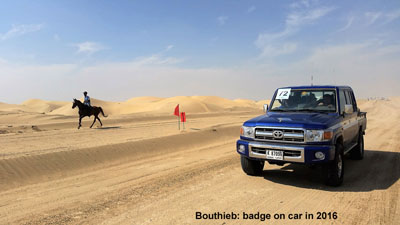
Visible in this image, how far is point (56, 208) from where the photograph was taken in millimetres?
5391

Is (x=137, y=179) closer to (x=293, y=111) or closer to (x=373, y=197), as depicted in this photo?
(x=293, y=111)

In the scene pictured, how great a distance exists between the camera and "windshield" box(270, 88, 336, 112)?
730 centimetres

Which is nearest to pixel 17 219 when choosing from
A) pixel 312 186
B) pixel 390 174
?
pixel 312 186

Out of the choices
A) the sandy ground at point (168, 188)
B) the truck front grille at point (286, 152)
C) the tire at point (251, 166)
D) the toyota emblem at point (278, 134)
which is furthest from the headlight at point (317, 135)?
the tire at point (251, 166)

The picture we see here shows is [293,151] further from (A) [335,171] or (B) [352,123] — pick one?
(B) [352,123]

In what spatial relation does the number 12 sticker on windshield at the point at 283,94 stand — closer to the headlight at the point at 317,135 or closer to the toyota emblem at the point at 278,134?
the toyota emblem at the point at 278,134

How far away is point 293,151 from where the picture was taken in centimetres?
605

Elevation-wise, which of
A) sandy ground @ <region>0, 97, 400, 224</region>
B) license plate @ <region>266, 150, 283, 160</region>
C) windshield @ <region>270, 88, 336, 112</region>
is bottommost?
sandy ground @ <region>0, 97, 400, 224</region>

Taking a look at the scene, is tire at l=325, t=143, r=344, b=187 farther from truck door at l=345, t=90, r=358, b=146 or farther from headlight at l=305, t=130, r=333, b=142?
truck door at l=345, t=90, r=358, b=146

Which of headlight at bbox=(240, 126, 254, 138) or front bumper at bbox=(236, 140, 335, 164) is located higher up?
headlight at bbox=(240, 126, 254, 138)

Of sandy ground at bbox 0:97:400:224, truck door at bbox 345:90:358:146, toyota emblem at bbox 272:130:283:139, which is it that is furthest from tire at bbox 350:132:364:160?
toyota emblem at bbox 272:130:283:139

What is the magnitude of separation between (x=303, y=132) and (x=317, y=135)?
0.93 feet

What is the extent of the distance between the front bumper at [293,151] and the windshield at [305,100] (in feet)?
5.35

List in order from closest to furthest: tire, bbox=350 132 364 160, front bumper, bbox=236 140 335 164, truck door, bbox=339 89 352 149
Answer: front bumper, bbox=236 140 335 164 < truck door, bbox=339 89 352 149 < tire, bbox=350 132 364 160
